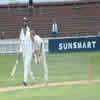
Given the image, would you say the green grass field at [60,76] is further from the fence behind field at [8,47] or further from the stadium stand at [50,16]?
the stadium stand at [50,16]

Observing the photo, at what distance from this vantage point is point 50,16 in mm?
34062

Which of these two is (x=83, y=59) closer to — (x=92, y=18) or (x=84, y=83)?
(x=84, y=83)

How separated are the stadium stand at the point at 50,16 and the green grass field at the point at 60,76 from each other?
26.0 ft

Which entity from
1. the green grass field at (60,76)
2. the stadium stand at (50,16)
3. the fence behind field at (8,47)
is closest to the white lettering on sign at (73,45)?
the green grass field at (60,76)

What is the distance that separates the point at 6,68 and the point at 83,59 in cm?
442

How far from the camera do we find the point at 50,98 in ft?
38.3

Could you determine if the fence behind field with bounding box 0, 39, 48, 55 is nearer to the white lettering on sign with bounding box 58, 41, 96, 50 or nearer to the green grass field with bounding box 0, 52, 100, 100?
the green grass field with bounding box 0, 52, 100, 100

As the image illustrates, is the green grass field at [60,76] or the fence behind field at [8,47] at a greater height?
the fence behind field at [8,47]


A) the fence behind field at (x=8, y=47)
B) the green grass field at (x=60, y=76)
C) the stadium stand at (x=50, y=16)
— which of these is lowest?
the green grass field at (x=60, y=76)

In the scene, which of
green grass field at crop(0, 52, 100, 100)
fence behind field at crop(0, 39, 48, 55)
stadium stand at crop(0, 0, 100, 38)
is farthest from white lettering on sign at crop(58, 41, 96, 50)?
stadium stand at crop(0, 0, 100, 38)

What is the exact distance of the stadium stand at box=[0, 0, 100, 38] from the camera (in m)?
33.5

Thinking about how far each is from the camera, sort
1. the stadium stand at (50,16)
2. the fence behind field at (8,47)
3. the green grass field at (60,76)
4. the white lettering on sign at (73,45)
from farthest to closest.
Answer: the stadium stand at (50,16) → the fence behind field at (8,47) → the white lettering on sign at (73,45) → the green grass field at (60,76)

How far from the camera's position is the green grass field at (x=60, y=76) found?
476 inches

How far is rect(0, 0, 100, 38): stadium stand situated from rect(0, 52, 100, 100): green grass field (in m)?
7.91
